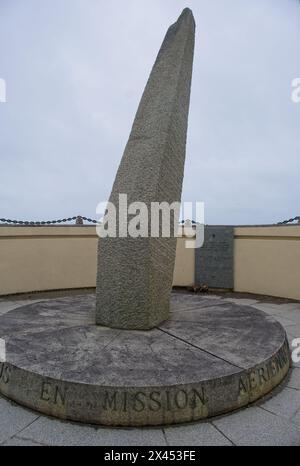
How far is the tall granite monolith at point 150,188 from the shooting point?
3703 millimetres

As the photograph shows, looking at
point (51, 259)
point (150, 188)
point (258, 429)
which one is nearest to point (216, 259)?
point (51, 259)

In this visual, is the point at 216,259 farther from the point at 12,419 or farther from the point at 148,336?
the point at 12,419

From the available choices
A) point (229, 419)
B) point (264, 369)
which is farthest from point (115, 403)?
point (264, 369)

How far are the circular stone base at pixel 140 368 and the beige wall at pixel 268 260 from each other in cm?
392

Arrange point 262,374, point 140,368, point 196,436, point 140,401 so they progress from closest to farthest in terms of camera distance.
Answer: point 196,436
point 140,401
point 140,368
point 262,374

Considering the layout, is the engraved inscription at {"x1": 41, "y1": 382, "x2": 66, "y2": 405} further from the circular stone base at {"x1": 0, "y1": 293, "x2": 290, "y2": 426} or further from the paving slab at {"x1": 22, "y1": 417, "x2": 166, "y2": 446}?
the paving slab at {"x1": 22, "y1": 417, "x2": 166, "y2": 446}

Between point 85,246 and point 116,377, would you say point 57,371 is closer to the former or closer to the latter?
point 116,377

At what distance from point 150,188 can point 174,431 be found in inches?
93.5

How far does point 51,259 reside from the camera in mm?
8250

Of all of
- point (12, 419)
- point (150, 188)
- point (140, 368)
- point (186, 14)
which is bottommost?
point (12, 419)

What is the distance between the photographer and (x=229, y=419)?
255 centimetres

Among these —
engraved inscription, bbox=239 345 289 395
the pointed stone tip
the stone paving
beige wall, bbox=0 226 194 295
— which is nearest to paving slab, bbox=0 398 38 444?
the stone paving

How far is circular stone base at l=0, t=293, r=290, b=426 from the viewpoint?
2.46 meters

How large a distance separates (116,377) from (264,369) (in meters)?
1.27
